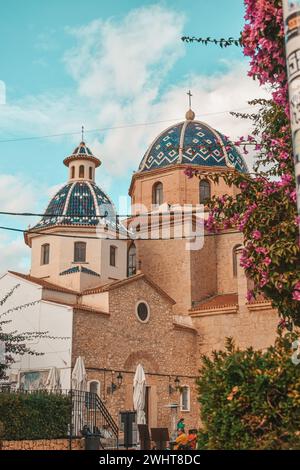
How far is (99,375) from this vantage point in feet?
72.5

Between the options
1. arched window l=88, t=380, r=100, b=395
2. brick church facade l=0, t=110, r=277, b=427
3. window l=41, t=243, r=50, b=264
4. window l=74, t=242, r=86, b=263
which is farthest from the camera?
window l=41, t=243, r=50, b=264

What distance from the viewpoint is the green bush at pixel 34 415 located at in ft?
45.5

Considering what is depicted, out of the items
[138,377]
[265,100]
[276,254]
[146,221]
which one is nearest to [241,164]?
[146,221]

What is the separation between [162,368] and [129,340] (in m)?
2.26

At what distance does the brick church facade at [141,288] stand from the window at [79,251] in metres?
0.04

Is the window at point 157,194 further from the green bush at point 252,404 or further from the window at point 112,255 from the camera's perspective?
the green bush at point 252,404

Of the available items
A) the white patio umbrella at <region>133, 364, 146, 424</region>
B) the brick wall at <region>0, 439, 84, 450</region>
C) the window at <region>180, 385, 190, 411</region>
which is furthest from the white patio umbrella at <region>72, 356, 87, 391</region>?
the window at <region>180, 385, 190, 411</region>

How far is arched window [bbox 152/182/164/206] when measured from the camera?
3108cm

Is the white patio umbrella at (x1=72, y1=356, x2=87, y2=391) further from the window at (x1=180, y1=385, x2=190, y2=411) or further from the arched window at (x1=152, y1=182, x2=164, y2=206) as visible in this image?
the arched window at (x1=152, y1=182, x2=164, y2=206)

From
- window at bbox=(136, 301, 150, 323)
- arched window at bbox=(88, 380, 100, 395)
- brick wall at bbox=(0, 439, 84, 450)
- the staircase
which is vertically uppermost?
window at bbox=(136, 301, 150, 323)

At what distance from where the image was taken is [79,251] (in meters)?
26.3

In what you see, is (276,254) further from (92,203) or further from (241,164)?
(241,164)

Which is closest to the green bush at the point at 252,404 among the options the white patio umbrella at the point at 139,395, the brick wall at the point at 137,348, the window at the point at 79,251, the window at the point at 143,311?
the white patio umbrella at the point at 139,395

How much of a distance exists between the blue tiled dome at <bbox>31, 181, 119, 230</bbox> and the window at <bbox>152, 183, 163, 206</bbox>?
3.41m
